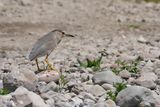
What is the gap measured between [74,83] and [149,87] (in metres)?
1.13

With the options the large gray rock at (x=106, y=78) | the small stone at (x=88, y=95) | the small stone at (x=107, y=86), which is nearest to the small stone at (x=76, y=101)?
the small stone at (x=88, y=95)

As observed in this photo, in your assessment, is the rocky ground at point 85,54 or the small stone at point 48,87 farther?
the small stone at point 48,87

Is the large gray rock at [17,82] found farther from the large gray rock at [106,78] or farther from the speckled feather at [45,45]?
the speckled feather at [45,45]

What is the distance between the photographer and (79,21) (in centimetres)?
2455

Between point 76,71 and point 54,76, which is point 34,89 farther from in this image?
point 76,71

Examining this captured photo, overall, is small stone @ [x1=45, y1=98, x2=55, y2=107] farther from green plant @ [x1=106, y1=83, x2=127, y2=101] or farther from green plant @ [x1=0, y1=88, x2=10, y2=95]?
green plant @ [x1=106, y1=83, x2=127, y2=101]

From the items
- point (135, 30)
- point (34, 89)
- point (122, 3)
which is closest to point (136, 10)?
point (122, 3)

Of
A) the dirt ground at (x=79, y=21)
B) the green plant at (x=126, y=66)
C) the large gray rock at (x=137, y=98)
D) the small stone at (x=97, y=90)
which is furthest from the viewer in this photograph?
the dirt ground at (x=79, y=21)

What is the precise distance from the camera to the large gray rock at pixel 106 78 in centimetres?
1180

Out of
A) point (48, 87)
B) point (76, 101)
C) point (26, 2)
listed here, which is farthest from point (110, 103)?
point (26, 2)

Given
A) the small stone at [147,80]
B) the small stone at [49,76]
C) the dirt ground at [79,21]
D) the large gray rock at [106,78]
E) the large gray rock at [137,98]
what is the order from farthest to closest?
the dirt ground at [79,21], the small stone at [49,76], the large gray rock at [106,78], the small stone at [147,80], the large gray rock at [137,98]

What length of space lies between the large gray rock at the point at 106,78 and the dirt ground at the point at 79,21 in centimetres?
559

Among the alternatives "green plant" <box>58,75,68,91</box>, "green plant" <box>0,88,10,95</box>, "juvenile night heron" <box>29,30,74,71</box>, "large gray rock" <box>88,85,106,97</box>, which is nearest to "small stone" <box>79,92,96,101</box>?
"large gray rock" <box>88,85,106,97</box>

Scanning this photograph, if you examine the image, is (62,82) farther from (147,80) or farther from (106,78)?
(147,80)
